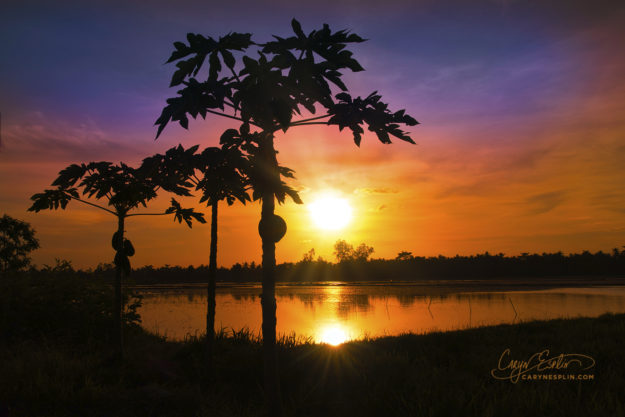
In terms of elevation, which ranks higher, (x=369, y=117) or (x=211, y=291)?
(x=369, y=117)

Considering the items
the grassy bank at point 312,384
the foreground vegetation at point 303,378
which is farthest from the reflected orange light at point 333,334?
the grassy bank at point 312,384

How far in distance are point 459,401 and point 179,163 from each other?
525 cm

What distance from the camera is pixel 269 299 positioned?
18.0 ft

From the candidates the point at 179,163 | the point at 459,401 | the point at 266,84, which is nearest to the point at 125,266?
the point at 179,163

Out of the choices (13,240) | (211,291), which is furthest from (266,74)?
(13,240)

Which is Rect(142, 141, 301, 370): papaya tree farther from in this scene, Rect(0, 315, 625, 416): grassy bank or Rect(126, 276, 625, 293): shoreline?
Rect(126, 276, 625, 293): shoreline

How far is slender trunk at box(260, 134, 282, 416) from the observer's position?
5.45m

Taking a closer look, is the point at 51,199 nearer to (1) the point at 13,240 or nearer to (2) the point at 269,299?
(2) the point at 269,299

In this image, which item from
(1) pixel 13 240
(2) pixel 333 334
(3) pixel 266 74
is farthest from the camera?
(1) pixel 13 240

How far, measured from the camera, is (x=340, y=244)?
117 metres

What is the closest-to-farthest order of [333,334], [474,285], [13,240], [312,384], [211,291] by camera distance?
[312,384]
[211,291]
[333,334]
[13,240]
[474,285]

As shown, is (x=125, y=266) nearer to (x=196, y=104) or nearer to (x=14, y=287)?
(x=196, y=104)
